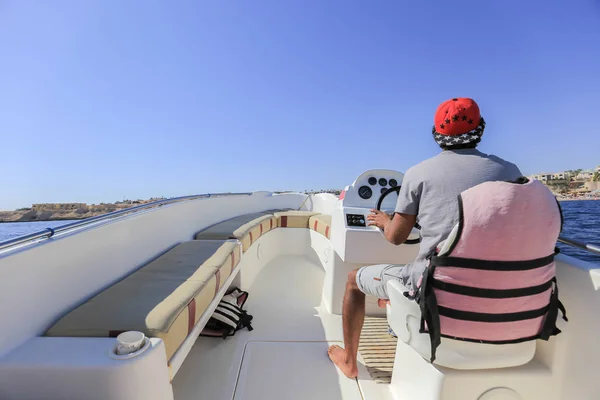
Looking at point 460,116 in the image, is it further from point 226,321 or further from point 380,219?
point 226,321

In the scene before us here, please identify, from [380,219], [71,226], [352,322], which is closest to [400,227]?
[380,219]

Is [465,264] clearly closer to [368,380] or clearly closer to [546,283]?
[546,283]

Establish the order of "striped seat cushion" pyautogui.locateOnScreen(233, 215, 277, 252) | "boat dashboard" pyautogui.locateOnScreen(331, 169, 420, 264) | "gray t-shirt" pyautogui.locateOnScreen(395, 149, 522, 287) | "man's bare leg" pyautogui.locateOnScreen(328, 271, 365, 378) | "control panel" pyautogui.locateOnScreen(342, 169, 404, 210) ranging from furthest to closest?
"striped seat cushion" pyautogui.locateOnScreen(233, 215, 277, 252)
"control panel" pyautogui.locateOnScreen(342, 169, 404, 210)
"boat dashboard" pyautogui.locateOnScreen(331, 169, 420, 264)
"man's bare leg" pyautogui.locateOnScreen(328, 271, 365, 378)
"gray t-shirt" pyautogui.locateOnScreen(395, 149, 522, 287)

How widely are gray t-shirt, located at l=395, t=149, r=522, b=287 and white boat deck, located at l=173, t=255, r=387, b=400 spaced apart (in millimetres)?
798

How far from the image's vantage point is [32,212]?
171 centimetres

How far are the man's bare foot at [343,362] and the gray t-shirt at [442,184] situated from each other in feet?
2.28

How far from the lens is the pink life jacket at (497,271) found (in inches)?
35.4

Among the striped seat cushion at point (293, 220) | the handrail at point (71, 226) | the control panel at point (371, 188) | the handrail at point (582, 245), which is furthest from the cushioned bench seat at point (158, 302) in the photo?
the striped seat cushion at point (293, 220)

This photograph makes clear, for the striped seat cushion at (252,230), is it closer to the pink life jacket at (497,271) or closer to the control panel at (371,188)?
the control panel at (371,188)

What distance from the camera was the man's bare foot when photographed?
5.29 ft

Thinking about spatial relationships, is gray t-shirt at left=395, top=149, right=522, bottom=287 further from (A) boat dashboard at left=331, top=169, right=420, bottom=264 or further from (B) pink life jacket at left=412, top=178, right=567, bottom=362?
(A) boat dashboard at left=331, top=169, right=420, bottom=264

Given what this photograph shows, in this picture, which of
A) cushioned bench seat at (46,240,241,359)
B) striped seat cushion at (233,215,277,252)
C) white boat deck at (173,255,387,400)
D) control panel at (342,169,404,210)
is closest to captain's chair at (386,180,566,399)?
white boat deck at (173,255,387,400)

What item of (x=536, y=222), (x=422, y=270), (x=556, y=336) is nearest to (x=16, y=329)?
(x=422, y=270)

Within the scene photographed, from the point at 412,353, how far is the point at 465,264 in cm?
57
